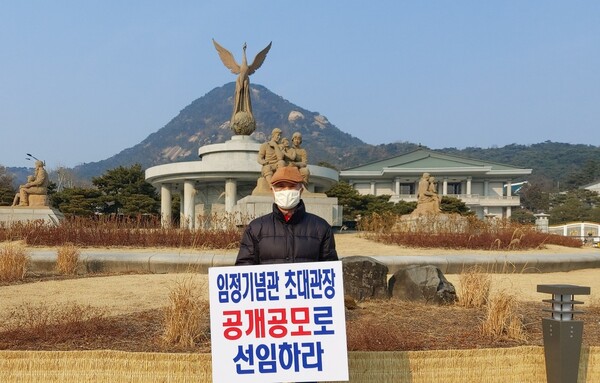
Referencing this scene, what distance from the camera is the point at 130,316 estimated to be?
5.65 meters

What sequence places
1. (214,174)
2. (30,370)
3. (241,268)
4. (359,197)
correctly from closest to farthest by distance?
(241,268) → (30,370) → (214,174) → (359,197)

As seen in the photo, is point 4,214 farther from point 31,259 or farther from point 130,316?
point 130,316

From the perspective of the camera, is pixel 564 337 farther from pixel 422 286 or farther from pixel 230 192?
pixel 230 192

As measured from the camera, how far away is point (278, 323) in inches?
129

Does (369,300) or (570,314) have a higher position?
(570,314)

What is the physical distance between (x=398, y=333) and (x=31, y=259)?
23.7ft

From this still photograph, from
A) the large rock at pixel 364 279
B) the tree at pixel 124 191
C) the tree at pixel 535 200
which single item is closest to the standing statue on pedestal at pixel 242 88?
the tree at pixel 124 191

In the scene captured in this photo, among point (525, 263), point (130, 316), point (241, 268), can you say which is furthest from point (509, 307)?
point (525, 263)

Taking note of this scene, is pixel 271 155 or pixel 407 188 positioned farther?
pixel 407 188

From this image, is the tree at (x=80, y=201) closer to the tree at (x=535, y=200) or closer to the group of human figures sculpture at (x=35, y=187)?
the group of human figures sculpture at (x=35, y=187)

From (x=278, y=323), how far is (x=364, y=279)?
3.60 meters

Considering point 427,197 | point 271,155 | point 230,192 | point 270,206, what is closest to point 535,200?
point 427,197

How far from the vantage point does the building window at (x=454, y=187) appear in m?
62.2

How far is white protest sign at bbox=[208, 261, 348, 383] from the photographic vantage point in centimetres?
320
